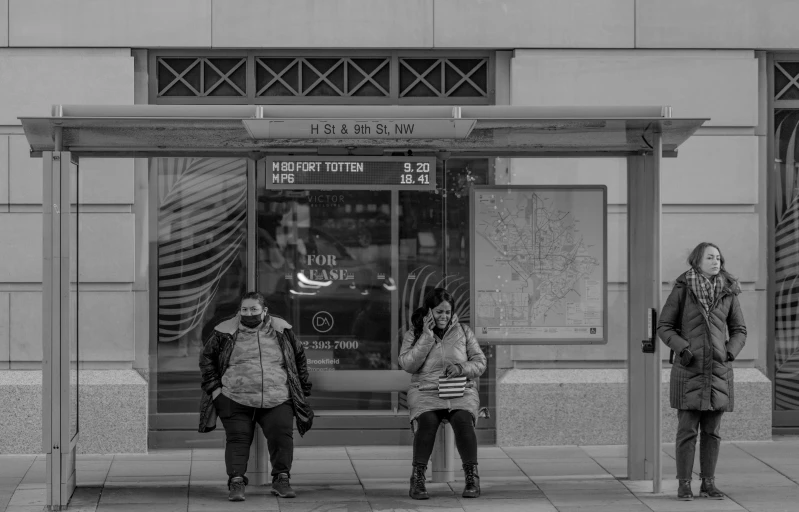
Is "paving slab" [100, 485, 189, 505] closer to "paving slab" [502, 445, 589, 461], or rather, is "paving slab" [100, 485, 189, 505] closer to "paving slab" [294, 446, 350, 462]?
"paving slab" [294, 446, 350, 462]

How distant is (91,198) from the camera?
8727mm

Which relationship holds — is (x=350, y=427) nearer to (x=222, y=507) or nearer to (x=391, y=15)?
(x=222, y=507)

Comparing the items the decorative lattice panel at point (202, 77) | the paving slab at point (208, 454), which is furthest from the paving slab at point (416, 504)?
the decorative lattice panel at point (202, 77)

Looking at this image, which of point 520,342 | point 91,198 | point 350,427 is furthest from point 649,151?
point 91,198

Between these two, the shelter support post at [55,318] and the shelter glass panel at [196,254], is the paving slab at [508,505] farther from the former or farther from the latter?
the shelter glass panel at [196,254]

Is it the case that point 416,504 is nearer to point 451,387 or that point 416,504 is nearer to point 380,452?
point 451,387

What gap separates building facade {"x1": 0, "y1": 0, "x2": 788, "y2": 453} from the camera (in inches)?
380

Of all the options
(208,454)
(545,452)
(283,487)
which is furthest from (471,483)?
(208,454)

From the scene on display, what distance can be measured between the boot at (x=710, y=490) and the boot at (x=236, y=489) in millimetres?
3036

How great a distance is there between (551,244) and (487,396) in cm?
193

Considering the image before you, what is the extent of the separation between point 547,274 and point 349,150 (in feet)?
5.68

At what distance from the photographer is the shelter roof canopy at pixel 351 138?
7352 millimetres

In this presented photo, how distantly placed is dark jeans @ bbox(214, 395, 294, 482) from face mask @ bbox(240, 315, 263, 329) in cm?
50

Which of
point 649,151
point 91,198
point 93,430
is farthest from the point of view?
point 93,430
